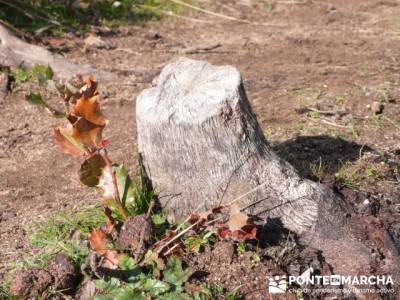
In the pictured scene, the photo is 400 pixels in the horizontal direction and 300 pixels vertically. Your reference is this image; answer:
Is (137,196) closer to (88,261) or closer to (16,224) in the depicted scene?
(88,261)

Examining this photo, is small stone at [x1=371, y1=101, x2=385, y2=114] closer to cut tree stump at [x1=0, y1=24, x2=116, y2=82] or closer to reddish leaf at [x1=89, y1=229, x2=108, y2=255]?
cut tree stump at [x1=0, y1=24, x2=116, y2=82]

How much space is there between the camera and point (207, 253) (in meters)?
3.29

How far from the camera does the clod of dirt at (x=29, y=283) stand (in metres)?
3.12

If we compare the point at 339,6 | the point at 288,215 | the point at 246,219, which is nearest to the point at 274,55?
the point at 339,6

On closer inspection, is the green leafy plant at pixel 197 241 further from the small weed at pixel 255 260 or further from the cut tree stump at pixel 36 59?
the cut tree stump at pixel 36 59

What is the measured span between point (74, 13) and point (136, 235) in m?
4.39

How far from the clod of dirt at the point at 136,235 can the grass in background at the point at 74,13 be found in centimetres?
371

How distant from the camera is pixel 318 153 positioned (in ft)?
14.0

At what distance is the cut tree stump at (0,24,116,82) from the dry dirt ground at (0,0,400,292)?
224mm

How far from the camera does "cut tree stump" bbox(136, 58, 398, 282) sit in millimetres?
3240

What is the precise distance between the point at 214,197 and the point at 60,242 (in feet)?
2.61

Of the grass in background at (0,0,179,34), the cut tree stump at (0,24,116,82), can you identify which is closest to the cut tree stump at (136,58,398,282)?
A: the cut tree stump at (0,24,116,82)

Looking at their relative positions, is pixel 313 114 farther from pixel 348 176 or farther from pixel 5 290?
pixel 5 290

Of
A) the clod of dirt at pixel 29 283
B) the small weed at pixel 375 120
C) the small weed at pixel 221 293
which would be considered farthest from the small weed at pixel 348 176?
the clod of dirt at pixel 29 283
